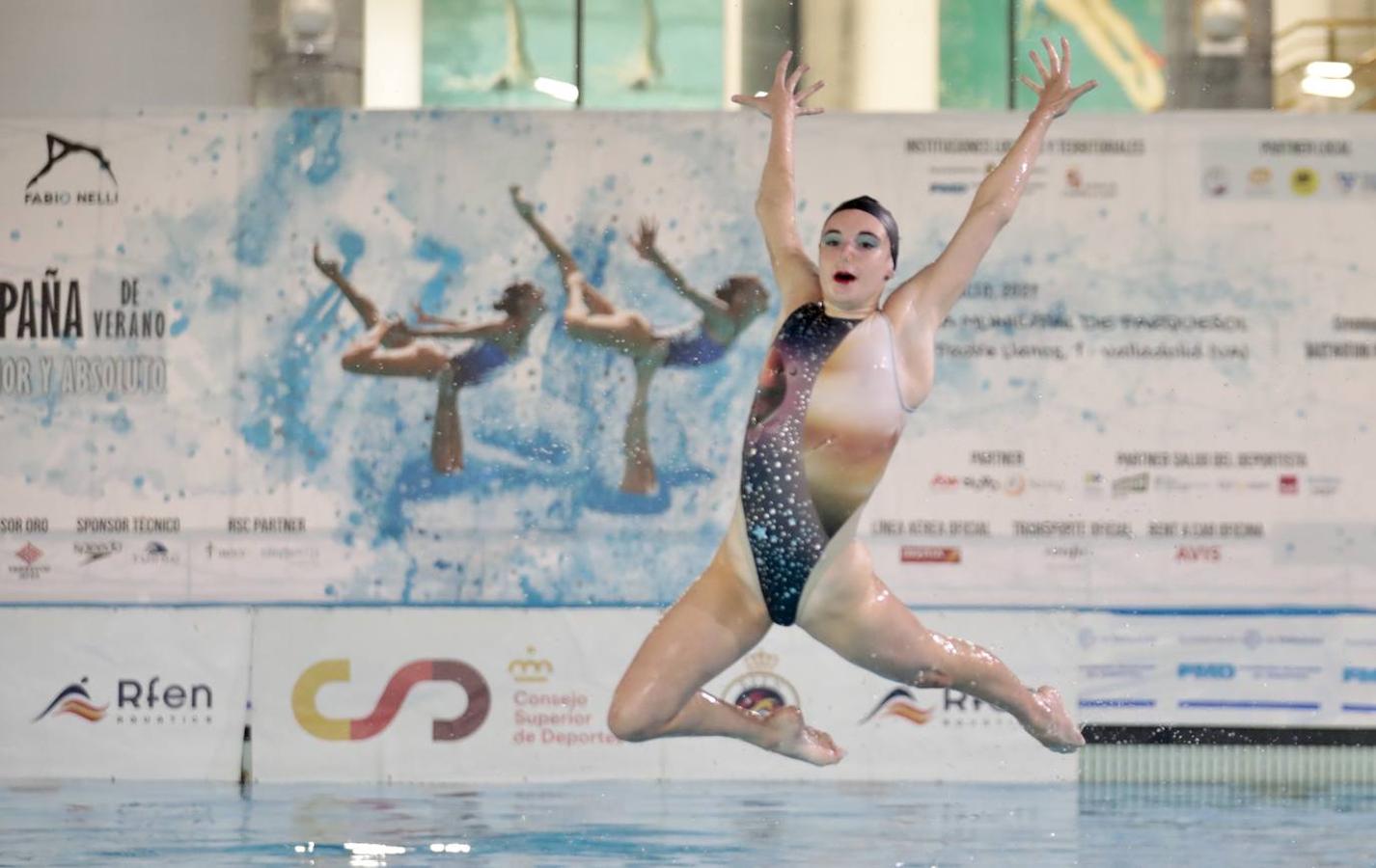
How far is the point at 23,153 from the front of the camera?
11492mm

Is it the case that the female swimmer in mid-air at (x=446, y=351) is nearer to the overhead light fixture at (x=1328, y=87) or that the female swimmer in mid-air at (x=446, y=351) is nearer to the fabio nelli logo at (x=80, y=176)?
the fabio nelli logo at (x=80, y=176)

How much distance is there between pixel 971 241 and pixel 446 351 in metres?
4.93

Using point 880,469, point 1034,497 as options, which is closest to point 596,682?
point 1034,497

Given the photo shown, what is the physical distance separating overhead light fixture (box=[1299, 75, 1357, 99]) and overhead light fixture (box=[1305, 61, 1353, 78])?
3cm

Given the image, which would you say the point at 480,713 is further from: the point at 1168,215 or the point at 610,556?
the point at 1168,215

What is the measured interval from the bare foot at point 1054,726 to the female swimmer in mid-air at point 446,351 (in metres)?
4.64

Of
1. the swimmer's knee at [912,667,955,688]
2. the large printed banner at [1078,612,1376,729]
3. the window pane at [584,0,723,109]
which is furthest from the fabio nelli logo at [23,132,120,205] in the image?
the swimmer's knee at [912,667,955,688]

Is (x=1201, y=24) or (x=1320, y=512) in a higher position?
(x=1201, y=24)

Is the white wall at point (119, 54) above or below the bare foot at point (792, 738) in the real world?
above

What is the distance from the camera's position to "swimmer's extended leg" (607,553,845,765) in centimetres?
683

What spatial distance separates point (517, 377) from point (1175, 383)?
3.44 m

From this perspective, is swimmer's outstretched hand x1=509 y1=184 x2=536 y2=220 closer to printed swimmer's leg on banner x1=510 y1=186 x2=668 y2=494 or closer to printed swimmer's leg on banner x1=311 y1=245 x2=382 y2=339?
printed swimmer's leg on banner x1=510 y1=186 x2=668 y2=494

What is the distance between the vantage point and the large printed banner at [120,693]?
426 inches

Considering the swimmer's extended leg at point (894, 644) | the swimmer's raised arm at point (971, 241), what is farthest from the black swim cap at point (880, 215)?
the swimmer's extended leg at point (894, 644)
